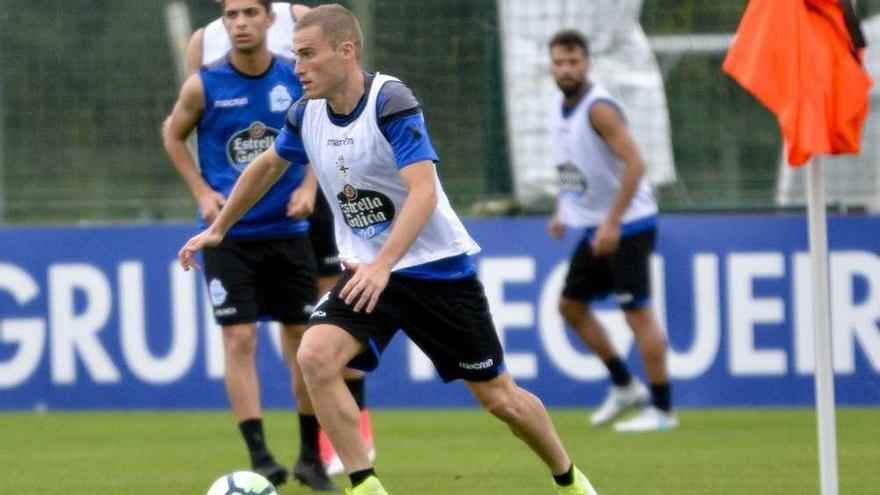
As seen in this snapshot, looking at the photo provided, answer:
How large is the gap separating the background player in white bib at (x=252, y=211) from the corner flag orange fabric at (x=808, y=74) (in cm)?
273

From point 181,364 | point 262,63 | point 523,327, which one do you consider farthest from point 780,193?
point 262,63

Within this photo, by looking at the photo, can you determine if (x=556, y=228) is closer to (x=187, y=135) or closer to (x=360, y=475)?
(x=187, y=135)

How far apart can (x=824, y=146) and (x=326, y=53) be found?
6.03 feet

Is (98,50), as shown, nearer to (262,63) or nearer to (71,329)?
(71,329)

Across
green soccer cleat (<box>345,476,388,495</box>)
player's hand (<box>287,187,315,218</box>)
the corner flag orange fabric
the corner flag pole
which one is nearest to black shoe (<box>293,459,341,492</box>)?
player's hand (<box>287,187,315,218</box>)

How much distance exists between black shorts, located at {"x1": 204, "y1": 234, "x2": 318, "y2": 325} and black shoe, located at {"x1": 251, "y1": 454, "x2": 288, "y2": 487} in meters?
0.64

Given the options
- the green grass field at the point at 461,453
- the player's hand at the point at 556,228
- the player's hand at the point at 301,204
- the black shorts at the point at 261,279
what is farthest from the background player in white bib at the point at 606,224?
the player's hand at the point at 301,204

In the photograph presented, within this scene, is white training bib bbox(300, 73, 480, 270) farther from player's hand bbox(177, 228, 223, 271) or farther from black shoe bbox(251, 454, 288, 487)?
black shoe bbox(251, 454, 288, 487)

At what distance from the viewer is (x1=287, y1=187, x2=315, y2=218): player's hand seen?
8039 mm

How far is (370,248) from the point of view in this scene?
6.66 m

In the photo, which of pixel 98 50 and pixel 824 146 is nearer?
pixel 824 146

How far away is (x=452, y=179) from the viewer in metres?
12.3

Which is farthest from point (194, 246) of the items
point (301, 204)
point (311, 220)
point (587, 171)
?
point (587, 171)

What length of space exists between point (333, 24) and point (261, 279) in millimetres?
2124
